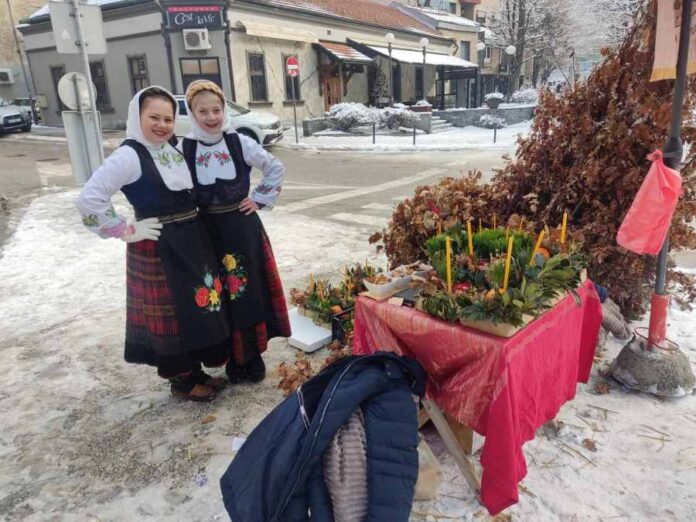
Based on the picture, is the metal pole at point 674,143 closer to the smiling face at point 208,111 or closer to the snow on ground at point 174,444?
the snow on ground at point 174,444

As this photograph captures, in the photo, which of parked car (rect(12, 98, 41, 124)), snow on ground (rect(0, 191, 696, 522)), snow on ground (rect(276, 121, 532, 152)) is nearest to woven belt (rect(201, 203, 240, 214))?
snow on ground (rect(0, 191, 696, 522))

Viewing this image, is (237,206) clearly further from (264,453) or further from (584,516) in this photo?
(584,516)

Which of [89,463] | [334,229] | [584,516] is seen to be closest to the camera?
[584,516]

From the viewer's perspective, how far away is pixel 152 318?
2.81 meters

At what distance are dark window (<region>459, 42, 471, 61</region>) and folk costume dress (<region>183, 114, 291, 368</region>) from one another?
35564 millimetres

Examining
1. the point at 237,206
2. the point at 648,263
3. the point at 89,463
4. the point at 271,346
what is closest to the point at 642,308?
the point at 648,263

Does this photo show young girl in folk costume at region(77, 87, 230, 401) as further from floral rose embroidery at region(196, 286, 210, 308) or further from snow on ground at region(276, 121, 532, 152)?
snow on ground at region(276, 121, 532, 152)

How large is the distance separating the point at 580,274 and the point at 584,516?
1057 millimetres

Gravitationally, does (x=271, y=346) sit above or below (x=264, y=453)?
below

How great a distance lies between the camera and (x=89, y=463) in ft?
8.66

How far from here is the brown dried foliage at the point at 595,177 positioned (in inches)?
120

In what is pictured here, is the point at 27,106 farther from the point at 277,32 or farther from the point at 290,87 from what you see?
the point at 277,32

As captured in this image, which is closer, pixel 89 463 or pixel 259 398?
pixel 89 463

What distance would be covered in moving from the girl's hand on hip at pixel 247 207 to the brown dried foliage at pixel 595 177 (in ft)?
3.43
